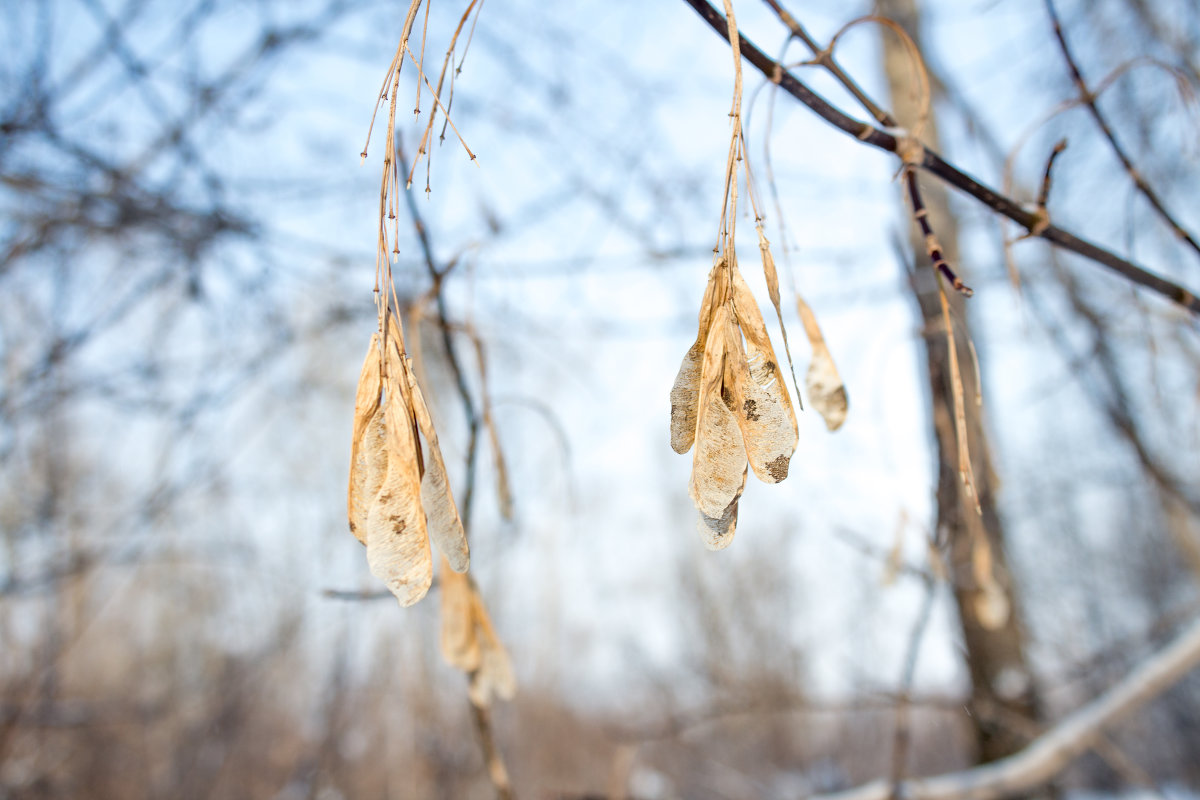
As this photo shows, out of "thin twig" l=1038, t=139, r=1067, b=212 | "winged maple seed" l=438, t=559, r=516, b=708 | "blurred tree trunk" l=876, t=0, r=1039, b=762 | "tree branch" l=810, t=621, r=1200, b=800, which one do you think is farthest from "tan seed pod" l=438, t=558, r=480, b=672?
"blurred tree trunk" l=876, t=0, r=1039, b=762

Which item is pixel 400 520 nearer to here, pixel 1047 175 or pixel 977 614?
pixel 1047 175

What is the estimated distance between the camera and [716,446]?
372mm

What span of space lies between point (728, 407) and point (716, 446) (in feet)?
0.09

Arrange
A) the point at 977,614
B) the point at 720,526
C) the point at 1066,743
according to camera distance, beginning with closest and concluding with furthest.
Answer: the point at 720,526 → the point at 1066,743 → the point at 977,614

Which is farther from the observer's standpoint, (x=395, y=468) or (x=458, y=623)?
(x=458, y=623)

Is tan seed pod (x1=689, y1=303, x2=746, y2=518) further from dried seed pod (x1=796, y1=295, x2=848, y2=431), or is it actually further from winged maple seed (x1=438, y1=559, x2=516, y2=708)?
winged maple seed (x1=438, y1=559, x2=516, y2=708)

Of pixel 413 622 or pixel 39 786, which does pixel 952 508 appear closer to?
pixel 413 622

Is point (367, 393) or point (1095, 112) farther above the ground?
point (1095, 112)

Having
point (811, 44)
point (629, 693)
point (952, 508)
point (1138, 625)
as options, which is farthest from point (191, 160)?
point (1138, 625)

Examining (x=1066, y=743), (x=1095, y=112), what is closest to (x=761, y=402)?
(x=1095, y=112)

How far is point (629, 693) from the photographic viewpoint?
31.0 feet

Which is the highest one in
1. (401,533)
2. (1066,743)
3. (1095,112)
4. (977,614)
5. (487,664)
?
(1095,112)

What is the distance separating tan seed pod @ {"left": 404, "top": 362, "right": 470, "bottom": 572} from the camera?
39 centimetres

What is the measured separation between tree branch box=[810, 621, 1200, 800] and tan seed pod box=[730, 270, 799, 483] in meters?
1.16
